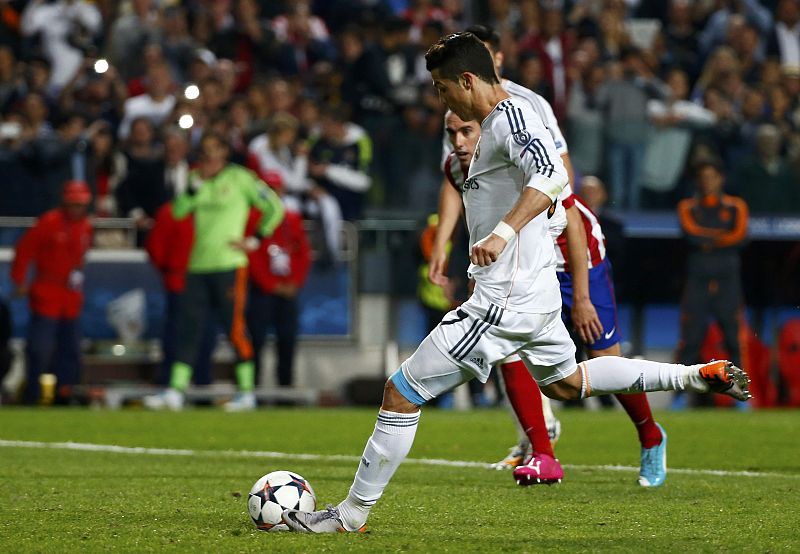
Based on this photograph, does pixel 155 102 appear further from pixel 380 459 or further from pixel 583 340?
pixel 380 459

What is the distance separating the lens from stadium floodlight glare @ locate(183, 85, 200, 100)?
16.6m

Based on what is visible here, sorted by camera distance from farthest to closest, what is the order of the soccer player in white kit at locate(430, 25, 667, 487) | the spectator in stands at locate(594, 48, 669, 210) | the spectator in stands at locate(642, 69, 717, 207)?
the spectator in stands at locate(642, 69, 717, 207)
the spectator in stands at locate(594, 48, 669, 210)
the soccer player in white kit at locate(430, 25, 667, 487)

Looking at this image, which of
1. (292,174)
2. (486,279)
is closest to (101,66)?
(292,174)

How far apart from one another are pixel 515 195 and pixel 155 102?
11330 mm

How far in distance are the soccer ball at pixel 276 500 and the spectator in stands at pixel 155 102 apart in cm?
1110

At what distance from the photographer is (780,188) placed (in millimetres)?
17781

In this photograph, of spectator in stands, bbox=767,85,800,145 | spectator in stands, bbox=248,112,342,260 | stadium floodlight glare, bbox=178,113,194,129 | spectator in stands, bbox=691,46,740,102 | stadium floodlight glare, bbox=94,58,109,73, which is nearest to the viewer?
spectator in stands, bbox=248,112,342,260

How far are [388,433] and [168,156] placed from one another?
10841mm

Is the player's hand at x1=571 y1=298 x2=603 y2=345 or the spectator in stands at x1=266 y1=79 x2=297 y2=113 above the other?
the spectator in stands at x1=266 y1=79 x2=297 y2=113

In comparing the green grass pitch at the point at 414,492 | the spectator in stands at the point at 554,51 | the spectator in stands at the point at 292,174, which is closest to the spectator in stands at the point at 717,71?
the spectator in stands at the point at 554,51

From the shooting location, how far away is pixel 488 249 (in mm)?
5473

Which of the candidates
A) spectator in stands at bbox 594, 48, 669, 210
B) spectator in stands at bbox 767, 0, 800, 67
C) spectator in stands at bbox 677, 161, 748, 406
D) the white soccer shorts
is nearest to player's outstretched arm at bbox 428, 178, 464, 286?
the white soccer shorts

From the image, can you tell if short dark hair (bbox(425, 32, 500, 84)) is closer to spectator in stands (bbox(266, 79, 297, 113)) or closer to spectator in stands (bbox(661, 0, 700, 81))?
spectator in stands (bbox(266, 79, 297, 113))

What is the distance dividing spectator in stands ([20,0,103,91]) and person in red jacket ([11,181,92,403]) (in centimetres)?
252
